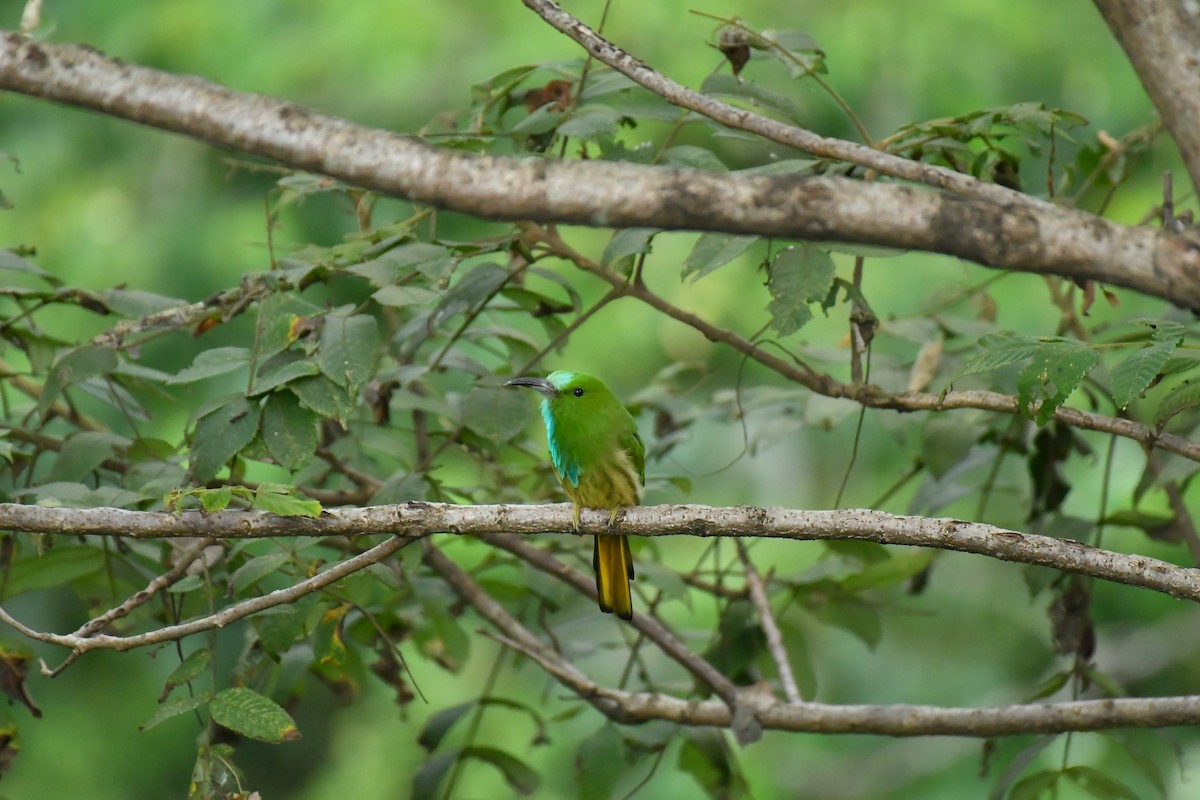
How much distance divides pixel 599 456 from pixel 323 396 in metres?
0.69

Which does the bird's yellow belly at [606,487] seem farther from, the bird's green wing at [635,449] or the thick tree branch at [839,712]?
the thick tree branch at [839,712]

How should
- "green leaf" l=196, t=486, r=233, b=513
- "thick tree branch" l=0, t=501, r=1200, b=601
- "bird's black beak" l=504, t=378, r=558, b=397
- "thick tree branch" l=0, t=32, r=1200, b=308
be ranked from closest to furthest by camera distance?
"thick tree branch" l=0, t=32, r=1200, b=308
"green leaf" l=196, t=486, r=233, b=513
"thick tree branch" l=0, t=501, r=1200, b=601
"bird's black beak" l=504, t=378, r=558, b=397

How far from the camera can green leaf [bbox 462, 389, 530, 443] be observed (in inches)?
106

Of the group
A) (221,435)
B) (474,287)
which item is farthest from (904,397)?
(221,435)

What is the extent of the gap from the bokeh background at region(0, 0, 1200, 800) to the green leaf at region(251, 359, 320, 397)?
128 inches

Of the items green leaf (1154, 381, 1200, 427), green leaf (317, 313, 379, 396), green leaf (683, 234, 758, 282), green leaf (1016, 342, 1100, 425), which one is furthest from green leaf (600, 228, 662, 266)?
green leaf (1154, 381, 1200, 427)

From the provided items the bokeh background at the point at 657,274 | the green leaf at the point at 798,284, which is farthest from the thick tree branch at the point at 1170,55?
the bokeh background at the point at 657,274

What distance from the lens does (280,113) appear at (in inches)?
49.4

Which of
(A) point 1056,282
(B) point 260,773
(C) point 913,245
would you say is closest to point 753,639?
(A) point 1056,282

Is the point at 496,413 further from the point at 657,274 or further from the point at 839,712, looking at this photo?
the point at 657,274

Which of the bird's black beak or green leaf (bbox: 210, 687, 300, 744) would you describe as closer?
green leaf (bbox: 210, 687, 300, 744)

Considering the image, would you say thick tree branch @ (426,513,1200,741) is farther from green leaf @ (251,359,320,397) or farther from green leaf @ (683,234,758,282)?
green leaf @ (683,234,758,282)

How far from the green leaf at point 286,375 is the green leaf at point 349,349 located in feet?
→ 0.07

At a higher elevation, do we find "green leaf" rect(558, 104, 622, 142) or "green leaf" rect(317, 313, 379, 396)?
"green leaf" rect(558, 104, 622, 142)
